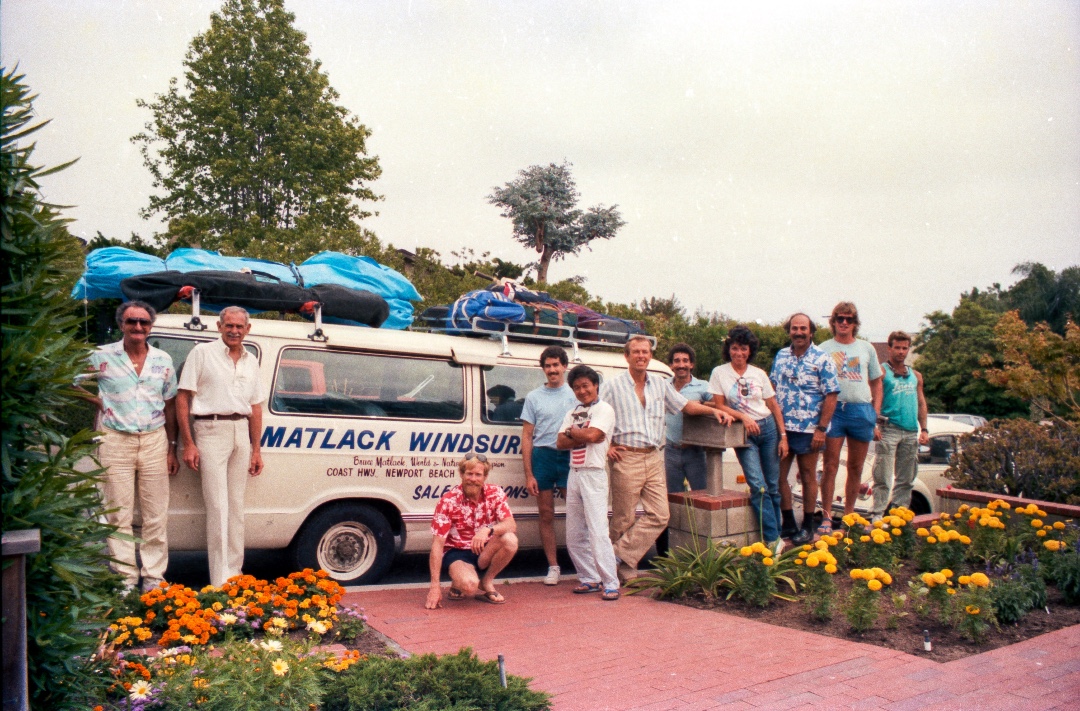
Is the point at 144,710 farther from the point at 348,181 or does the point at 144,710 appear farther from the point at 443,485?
the point at 348,181

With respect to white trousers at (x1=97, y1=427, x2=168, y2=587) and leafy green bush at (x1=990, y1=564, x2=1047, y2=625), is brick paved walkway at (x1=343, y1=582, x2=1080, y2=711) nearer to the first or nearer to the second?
leafy green bush at (x1=990, y1=564, x2=1047, y2=625)

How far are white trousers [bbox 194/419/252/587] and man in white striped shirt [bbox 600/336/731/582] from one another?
9.23ft

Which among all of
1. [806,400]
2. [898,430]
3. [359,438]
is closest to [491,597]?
[359,438]

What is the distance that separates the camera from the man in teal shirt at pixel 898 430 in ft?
28.6

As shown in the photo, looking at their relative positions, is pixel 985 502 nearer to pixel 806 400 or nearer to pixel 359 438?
pixel 806 400

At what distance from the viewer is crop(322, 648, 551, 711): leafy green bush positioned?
3846 millimetres

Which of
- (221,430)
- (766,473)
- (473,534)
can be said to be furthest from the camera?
(766,473)

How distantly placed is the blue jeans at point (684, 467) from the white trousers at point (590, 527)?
1.14 meters

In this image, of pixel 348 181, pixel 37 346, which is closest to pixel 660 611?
pixel 37 346

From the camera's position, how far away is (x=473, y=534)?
21.4 ft

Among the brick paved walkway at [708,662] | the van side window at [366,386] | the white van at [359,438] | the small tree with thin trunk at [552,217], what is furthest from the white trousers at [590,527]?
the small tree with thin trunk at [552,217]

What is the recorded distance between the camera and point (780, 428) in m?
7.60

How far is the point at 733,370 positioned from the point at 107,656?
5.36 metres

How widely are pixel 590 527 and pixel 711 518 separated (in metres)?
1.07
